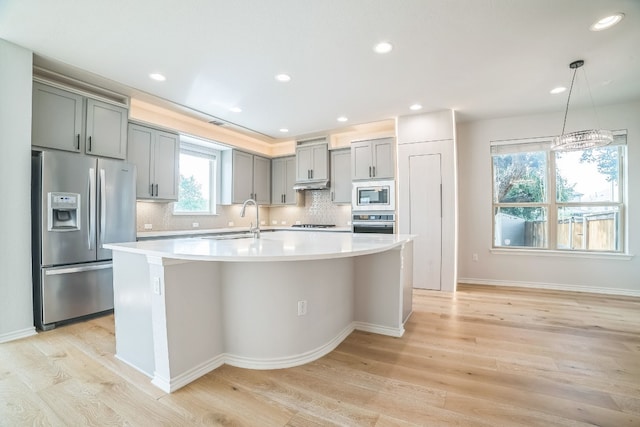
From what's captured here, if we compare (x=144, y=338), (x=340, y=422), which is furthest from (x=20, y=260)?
(x=340, y=422)

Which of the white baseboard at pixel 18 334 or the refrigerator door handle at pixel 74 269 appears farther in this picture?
the refrigerator door handle at pixel 74 269

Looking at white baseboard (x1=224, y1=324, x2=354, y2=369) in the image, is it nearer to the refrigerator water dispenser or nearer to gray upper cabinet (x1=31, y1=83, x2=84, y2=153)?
the refrigerator water dispenser

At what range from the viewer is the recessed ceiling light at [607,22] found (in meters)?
2.19

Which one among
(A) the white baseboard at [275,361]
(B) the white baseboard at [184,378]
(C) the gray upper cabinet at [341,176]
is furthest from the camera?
(C) the gray upper cabinet at [341,176]

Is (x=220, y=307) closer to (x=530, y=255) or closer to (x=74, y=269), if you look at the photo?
(x=74, y=269)

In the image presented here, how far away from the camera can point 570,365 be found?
2166 mm

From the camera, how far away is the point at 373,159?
4820 mm

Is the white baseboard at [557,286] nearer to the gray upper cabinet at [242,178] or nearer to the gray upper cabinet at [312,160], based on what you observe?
the gray upper cabinet at [312,160]

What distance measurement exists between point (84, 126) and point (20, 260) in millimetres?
1511

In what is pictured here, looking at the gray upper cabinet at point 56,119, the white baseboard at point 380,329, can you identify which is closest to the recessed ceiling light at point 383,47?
the white baseboard at point 380,329

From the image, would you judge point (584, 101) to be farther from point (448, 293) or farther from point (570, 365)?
point (570, 365)

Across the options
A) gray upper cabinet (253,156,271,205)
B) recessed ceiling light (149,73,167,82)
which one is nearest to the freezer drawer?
recessed ceiling light (149,73,167,82)

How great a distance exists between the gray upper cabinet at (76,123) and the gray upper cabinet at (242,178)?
6.04 ft

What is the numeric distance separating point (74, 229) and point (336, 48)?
314 centimetres
